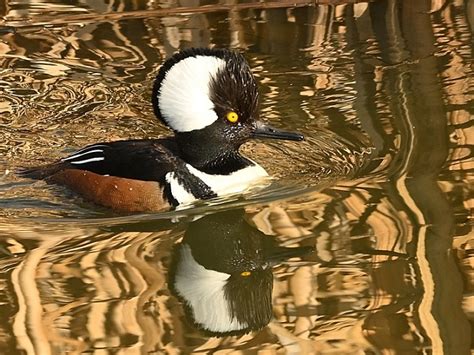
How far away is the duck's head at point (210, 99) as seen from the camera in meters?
6.89

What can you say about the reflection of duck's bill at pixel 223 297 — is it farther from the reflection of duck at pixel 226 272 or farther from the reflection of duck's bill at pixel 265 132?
the reflection of duck's bill at pixel 265 132

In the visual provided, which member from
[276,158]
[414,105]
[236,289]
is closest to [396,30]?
[414,105]

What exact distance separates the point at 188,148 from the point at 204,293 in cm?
167

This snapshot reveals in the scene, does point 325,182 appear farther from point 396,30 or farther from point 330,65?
point 396,30

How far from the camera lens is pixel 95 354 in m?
5.02

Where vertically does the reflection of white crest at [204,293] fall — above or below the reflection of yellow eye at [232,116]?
below

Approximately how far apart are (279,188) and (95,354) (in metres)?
2.63

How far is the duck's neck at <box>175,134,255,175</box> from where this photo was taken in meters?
7.27

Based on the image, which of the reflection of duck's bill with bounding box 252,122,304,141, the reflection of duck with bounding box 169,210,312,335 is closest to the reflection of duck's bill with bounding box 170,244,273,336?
the reflection of duck with bounding box 169,210,312,335

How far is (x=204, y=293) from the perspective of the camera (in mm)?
5793

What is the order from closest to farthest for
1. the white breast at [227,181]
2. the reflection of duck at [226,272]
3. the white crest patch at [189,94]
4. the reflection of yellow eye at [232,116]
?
the reflection of duck at [226,272] < the white crest patch at [189,94] < the reflection of yellow eye at [232,116] < the white breast at [227,181]

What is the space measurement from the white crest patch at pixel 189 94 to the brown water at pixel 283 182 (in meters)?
0.54

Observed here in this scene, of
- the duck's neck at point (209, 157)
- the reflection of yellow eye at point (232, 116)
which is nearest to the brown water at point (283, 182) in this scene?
the duck's neck at point (209, 157)

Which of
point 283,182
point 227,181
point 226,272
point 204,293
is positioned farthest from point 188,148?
point 204,293
